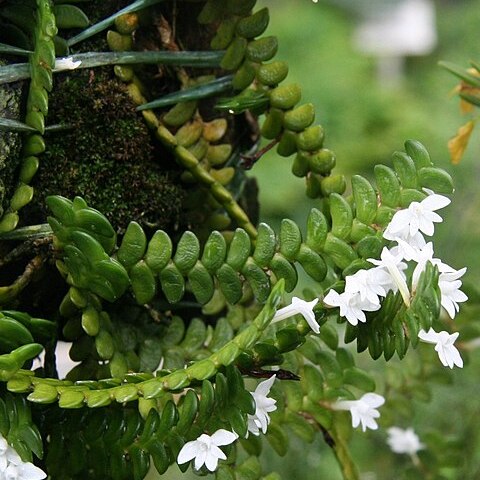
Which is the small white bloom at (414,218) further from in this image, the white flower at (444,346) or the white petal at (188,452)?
the white petal at (188,452)

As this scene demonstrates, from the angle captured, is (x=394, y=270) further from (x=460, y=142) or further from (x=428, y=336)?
(x=460, y=142)

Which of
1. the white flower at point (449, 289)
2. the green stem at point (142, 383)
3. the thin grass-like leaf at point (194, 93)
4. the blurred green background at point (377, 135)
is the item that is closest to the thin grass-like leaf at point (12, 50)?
the thin grass-like leaf at point (194, 93)

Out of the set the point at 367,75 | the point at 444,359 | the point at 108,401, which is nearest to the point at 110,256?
the point at 108,401

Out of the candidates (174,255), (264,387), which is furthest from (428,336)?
(174,255)

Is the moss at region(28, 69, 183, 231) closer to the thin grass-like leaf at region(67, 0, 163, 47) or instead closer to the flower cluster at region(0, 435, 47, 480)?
the thin grass-like leaf at region(67, 0, 163, 47)

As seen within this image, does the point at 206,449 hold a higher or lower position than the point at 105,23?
lower

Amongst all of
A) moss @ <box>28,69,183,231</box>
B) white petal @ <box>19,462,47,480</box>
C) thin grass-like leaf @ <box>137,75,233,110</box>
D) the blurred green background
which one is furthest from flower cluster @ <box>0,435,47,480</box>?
the blurred green background

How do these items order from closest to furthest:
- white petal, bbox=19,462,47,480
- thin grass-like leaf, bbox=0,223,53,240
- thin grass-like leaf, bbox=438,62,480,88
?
1. white petal, bbox=19,462,47,480
2. thin grass-like leaf, bbox=0,223,53,240
3. thin grass-like leaf, bbox=438,62,480,88
